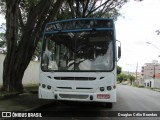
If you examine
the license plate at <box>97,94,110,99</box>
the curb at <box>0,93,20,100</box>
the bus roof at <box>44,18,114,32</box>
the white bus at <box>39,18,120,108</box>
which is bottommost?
the curb at <box>0,93,20,100</box>

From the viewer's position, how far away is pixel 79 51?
12586mm

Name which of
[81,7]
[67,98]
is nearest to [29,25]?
[67,98]

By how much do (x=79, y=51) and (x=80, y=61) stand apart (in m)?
0.38

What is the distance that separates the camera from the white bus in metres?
12.0

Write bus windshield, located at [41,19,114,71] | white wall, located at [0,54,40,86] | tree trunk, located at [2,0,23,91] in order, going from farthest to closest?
white wall, located at [0,54,40,86]
tree trunk, located at [2,0,23,91]
bus windshield, located at [41,19,114,71]

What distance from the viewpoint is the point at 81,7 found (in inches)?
1182

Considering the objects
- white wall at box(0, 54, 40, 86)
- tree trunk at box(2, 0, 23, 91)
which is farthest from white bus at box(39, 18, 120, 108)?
white wall at box(0, 54, 40, 86)

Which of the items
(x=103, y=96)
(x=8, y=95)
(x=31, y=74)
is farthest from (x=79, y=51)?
(x=31, y=74)

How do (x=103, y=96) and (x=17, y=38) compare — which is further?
(x=17, y=38)

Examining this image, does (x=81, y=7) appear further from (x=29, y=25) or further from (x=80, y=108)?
(x=80, y=108)

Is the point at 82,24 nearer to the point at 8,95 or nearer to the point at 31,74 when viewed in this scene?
the point at 8,95

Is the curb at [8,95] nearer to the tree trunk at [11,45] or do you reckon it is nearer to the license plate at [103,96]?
the tree trunk at [11,45]

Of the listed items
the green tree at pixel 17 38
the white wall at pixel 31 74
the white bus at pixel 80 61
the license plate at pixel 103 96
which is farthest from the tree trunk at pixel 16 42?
the white wall at pixel 31 74

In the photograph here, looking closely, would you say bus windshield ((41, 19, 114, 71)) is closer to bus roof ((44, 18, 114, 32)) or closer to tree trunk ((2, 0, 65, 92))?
bus roof ((44, 18, 114, 32))
